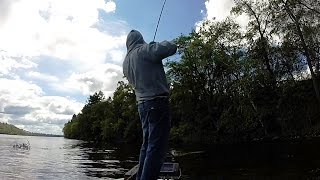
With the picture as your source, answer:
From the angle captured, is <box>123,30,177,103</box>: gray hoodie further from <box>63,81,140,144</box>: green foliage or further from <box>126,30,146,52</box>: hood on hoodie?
<box>63,81,140,144</box>: green foliage

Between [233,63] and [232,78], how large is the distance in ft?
13.1

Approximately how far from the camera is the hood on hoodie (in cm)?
505

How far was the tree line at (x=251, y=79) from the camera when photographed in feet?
136

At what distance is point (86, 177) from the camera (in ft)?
57.1

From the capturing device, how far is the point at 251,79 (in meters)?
46.0

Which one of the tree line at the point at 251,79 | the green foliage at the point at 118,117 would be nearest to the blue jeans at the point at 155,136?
the tree line at the point at 251,79

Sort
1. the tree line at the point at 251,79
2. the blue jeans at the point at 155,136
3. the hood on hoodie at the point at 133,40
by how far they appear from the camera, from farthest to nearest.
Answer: the tree line at the point at 251,79 → the hood on hoodie at the point at 133,40 → the blue jeans at the point at 155,136

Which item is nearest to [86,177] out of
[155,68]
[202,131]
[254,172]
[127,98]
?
[254,172]

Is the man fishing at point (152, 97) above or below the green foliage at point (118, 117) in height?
below

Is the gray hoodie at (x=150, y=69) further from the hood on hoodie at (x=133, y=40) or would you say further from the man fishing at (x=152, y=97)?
the hood on hoodie at (x=133, y=40)

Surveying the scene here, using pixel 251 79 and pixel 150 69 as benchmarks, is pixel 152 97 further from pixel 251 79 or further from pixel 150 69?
pixel 251 79

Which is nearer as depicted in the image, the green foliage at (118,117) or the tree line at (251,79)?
the tree line at (251,79)

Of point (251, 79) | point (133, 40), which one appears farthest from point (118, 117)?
point (133, 40)

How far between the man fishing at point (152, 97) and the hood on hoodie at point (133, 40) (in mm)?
56
